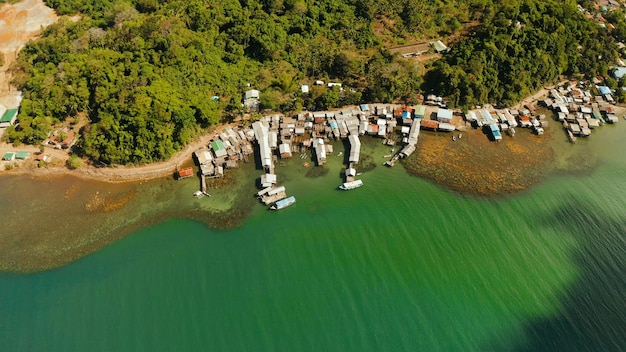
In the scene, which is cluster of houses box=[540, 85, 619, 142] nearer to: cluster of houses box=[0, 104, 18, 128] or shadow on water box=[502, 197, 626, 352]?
shadow on water box=[502, 197, 626, 352]

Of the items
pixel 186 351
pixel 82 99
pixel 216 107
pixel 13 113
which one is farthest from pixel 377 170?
pixel 13 113

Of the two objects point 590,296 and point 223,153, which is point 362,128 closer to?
point 223,153

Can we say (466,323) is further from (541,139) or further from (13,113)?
(13,113)

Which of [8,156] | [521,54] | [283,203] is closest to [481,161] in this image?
[521,54]

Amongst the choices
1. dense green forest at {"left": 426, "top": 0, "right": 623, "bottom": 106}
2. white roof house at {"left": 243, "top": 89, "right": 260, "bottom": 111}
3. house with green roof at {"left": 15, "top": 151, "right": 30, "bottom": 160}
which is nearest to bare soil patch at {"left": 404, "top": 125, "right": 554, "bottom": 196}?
dense green forest at {"left": 426, "top": 0, "right": 623, "bottom": 106}

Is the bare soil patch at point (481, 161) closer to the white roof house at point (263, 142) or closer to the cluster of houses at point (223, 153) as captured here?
the white roof house at point (263, 142)

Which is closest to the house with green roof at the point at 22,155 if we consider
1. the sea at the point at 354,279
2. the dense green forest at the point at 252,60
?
the dense green forest at the point at 252,60
